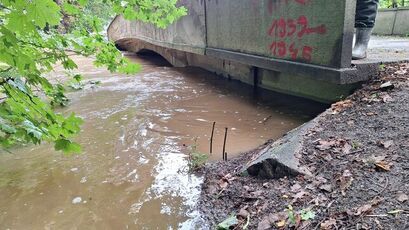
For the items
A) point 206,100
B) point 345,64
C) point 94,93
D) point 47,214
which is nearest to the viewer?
point 47,214

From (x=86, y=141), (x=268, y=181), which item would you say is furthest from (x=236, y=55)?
(x=268, y=181)

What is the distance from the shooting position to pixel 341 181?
2.45 metres

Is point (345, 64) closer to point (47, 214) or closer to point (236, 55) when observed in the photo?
point (236, 55)

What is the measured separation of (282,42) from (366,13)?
1254mm

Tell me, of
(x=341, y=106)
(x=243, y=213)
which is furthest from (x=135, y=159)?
(x=341, y=106)

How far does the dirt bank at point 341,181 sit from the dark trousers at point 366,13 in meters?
0.79

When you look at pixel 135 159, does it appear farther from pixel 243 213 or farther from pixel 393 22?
pixel 393 22

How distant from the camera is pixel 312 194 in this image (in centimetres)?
245

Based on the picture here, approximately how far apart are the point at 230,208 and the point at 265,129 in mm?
2279

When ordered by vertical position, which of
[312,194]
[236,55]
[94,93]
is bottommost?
[94,93]

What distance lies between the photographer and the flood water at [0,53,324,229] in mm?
3088

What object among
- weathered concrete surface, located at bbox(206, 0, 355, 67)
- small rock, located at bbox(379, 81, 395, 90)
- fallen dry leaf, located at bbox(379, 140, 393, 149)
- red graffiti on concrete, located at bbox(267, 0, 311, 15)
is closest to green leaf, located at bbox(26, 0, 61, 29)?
fallen dry leaf, located at bbox(379, 140, 393, 149)

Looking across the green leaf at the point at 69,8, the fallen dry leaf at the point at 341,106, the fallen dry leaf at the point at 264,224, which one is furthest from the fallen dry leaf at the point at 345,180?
the green leaf at the point at 69,8

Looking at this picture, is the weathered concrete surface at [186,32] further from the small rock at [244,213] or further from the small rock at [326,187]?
the small rock at [326,187]
